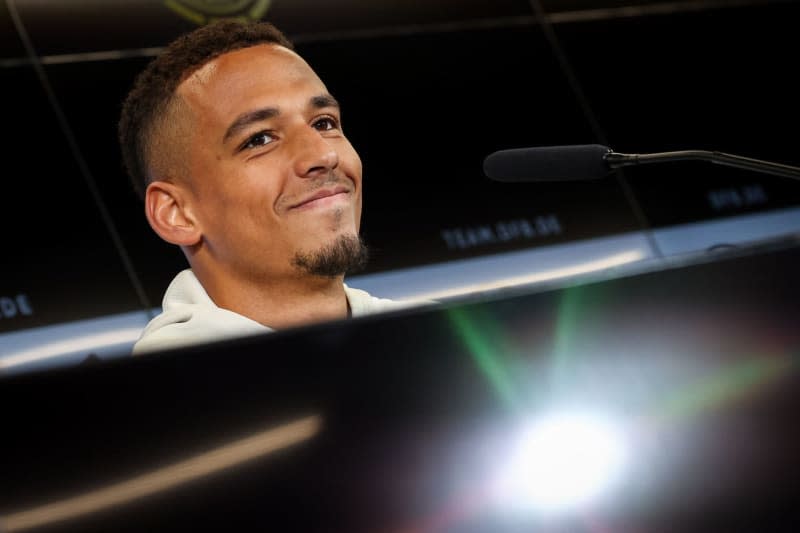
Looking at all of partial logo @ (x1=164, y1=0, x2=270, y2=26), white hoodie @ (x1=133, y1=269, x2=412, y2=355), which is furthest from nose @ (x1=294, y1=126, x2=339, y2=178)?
partial logo @ (x1=164, y1=0, x2=270, y2=26)

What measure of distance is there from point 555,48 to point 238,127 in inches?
59.0

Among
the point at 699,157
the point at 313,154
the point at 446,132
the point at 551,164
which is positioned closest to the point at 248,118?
the point at 313,154

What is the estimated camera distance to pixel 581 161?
3.72ft

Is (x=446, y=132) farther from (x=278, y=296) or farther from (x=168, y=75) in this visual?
(x=278, y=296)

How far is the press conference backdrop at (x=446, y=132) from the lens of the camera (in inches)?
93.4

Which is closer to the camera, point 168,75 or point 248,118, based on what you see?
point 248,118

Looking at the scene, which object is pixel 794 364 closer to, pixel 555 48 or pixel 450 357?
pixel 450 357

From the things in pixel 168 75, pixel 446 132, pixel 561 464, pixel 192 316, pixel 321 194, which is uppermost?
pixel 446 132

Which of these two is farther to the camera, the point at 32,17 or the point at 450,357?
the point at 32,17

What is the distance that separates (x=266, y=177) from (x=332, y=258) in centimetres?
19

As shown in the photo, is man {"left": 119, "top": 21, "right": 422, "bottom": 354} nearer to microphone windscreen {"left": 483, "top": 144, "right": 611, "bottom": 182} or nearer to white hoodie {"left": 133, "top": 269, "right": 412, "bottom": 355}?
white hoodie {"left": 133, "top": 269, "right": 412, "bottom": 355}

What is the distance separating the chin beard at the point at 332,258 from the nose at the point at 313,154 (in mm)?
127

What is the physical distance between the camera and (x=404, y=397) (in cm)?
52

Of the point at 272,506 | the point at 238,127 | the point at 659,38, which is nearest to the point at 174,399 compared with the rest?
the point at 272,506
